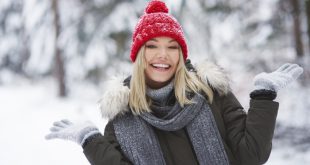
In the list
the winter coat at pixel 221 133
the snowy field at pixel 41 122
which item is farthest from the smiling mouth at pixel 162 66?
the snowy field at pixel 41 122

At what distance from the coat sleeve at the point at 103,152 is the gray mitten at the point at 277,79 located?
0.88 m

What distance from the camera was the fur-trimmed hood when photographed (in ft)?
7.70

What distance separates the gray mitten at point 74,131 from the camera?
7.69 feet

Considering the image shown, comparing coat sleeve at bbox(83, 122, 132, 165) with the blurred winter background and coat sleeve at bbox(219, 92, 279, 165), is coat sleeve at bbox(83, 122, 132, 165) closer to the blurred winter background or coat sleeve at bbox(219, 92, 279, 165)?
coat sleeve at bbox(219, 92, 279, 165)

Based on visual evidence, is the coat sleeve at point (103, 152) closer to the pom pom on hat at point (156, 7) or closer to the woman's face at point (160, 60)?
the woman's face at point (160, 60)

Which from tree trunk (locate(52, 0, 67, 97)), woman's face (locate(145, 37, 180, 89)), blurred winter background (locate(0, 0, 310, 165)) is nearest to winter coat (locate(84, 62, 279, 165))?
woman's face (locate(145, 37, 180, 89))

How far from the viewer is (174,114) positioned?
2305mm

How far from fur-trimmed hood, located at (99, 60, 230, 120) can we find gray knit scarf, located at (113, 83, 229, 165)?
0.11 m

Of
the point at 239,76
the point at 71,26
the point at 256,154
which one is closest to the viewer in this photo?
the point at 256,154

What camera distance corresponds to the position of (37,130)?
875 centimetres

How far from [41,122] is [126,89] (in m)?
7.62

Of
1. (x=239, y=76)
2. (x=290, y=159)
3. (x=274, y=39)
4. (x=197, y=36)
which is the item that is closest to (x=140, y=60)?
(x=290, y=159)

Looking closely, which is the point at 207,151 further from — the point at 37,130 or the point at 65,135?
the point at 37,130

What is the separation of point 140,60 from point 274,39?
5.94 m
